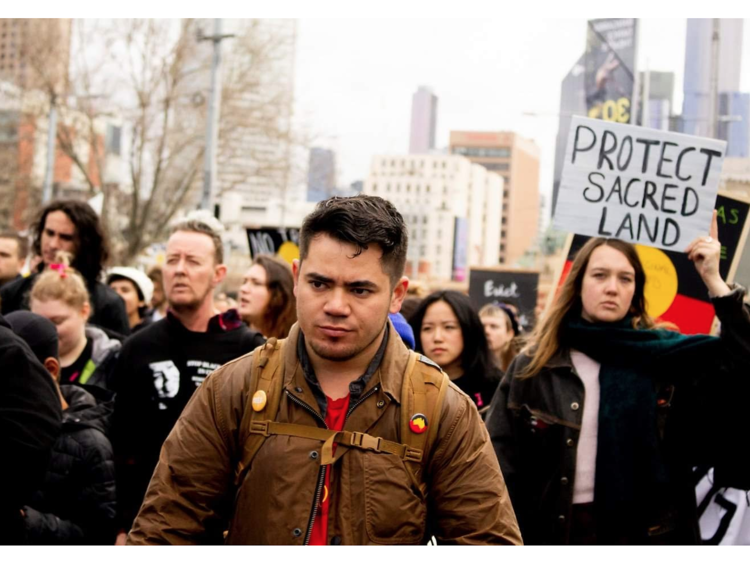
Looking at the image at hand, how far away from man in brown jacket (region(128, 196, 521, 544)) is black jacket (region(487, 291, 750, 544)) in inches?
64.8

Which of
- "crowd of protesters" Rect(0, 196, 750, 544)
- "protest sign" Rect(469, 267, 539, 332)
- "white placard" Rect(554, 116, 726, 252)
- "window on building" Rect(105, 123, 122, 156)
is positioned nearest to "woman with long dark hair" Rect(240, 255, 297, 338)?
"crowd of protesters" Rect(0, 196, 750, 544)

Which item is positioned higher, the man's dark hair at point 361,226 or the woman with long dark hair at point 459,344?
the man's dark hair at point 361,226

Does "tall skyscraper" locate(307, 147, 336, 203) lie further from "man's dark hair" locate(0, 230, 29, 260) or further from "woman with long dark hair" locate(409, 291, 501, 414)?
"woman with long dark hair" locate(409, 291, 501, 414)

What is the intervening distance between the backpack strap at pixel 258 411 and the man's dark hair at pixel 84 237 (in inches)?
169

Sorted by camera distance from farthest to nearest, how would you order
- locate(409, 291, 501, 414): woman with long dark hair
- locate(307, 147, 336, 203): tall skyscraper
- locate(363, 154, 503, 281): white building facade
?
1. locate(363, 154, 503, 281): white building facade
2. locate(307, 147, 336, 203): tall skyscraper
3. locate(409, 291, 501, 414): woman with long dark hair

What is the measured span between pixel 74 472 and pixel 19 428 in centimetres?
123

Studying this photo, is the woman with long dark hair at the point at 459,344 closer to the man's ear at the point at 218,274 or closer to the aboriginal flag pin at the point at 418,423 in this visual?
the man's ear at the point at 218,274

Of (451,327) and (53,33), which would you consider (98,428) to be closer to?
(451,327)

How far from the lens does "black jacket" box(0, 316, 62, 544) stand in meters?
3.00

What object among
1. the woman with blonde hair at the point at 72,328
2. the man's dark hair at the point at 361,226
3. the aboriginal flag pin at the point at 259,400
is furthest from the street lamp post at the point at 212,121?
the aboriginal flag pin at the point at 259,400

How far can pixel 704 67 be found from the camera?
68.7 ft

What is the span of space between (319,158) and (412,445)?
2769cm


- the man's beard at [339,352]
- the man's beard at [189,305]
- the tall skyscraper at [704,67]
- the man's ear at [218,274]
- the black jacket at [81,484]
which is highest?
the tall skyscraper at [704,67]

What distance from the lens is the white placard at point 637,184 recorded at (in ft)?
16.4
